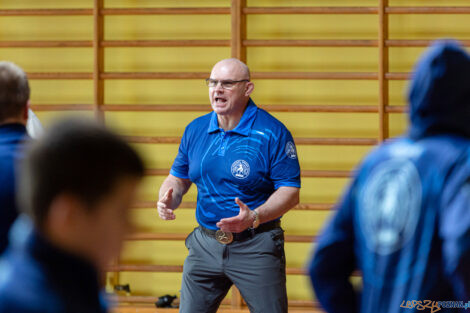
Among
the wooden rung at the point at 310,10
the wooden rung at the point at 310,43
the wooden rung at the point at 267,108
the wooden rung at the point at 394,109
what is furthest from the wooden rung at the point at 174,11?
the wooden rung at the point at 394,109

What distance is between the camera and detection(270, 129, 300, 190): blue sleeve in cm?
362

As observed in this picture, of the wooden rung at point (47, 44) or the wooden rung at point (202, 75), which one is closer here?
the wooden rung at point (202, 75)

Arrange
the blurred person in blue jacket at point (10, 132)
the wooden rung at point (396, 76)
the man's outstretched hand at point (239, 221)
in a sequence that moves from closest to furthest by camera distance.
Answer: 1. the blurred person in blue jacket at point (10, 132)
2. the man's outstretched hand at point (239, 221)
3. the wooden rung at point (396, 76)

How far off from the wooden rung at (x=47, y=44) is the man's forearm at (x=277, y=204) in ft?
10.1

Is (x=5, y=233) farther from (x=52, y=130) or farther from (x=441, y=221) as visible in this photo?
(x=441, y=221)

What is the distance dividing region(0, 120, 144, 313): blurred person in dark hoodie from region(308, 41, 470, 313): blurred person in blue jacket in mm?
765

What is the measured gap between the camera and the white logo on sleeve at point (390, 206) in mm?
1618

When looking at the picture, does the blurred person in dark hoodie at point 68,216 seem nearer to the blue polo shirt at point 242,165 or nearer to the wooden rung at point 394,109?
the blue polo shirt at point 242,165

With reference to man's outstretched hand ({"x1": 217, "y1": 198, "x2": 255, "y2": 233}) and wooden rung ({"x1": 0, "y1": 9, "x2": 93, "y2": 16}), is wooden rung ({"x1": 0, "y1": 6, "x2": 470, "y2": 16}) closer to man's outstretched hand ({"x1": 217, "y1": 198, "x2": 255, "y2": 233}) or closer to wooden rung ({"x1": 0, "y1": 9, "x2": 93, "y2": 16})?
wooden rung ({"x1": 0, "y1": 9, "x2": 93, "y2": 16})

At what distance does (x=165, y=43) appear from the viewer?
5.98 meters

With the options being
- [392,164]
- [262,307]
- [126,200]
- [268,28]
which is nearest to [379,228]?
[392,164]

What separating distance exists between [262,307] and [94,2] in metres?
3.45

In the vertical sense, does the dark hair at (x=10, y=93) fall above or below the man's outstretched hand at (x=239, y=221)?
above

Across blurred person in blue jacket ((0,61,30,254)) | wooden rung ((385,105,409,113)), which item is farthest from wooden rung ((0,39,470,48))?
blurred person in blue jacket ((0,61,30,254))
